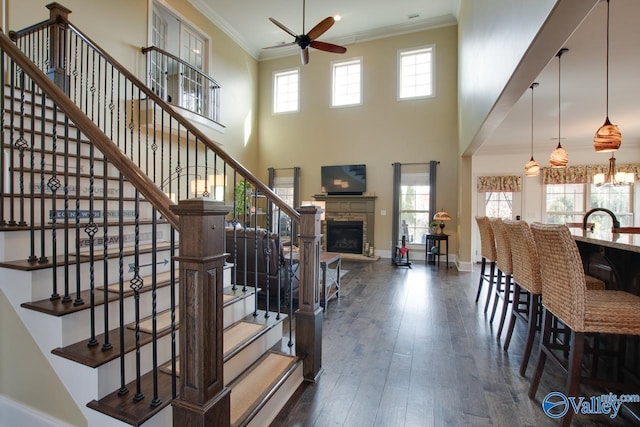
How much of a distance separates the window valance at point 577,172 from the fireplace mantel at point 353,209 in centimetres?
382

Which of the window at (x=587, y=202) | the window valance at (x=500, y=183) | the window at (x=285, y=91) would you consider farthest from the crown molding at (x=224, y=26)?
the window at (x=587, y=202)

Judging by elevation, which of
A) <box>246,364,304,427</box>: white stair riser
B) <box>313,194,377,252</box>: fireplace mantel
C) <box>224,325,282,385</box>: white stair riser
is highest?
<box>313,194,377,252</box>: fireplace mantel

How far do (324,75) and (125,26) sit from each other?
4.64 meters

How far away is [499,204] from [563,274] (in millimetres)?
6323

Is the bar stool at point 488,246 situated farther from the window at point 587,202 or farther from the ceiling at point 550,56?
the window at point 587,202

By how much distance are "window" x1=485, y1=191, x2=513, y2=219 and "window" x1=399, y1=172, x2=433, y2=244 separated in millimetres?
1421

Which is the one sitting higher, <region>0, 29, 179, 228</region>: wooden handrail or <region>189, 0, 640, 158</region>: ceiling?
<region>189, 0, 640, 158</region>: ceiling

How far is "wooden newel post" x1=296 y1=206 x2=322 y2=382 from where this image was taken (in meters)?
2.17

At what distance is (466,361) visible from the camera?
2.51 meters

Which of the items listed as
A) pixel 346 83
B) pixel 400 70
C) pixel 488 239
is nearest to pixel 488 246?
pixel 488 239

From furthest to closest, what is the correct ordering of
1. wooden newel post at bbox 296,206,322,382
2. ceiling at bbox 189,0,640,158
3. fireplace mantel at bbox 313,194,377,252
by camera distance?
fireplace mantel at bbox 313,194,377,252, ceiling at bbox 189,0,640,158, wooden newel post at bbox 296,206,322,382

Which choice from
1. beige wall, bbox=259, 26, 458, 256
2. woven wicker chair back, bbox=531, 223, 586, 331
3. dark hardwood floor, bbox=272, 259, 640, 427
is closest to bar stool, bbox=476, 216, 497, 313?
dark hardwood floor, bbox=272, 259, 640, 427

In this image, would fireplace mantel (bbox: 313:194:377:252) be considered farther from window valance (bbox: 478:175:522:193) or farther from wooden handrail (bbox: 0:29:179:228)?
wooden handrail (bbox: 0:29:179:228)

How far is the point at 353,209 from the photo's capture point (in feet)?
26.0
